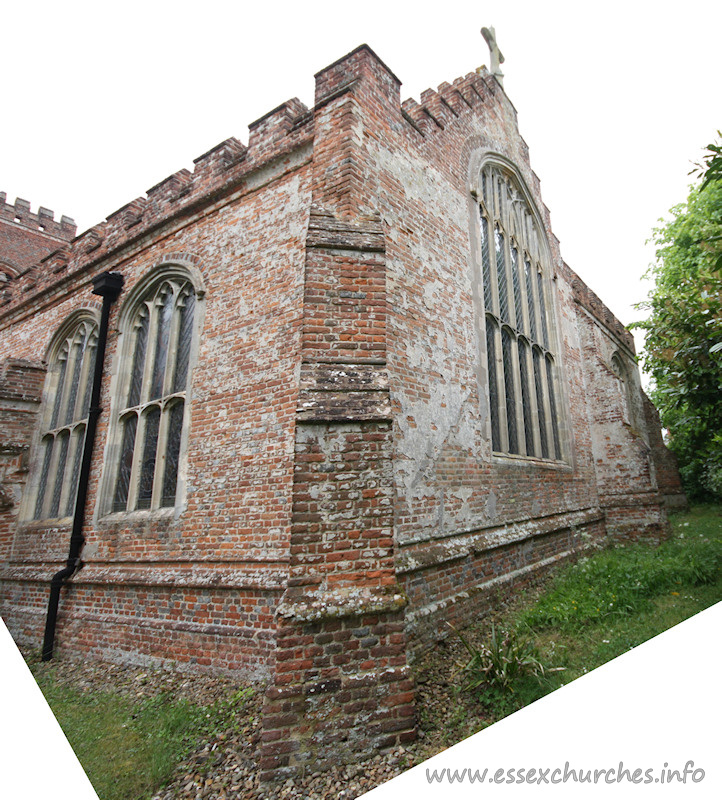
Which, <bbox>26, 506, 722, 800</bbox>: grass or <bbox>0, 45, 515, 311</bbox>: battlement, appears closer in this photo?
<bbox>26, 506, 722, 800</bbox>: grass

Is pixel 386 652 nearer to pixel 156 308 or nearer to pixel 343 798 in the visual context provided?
pixel 343 798

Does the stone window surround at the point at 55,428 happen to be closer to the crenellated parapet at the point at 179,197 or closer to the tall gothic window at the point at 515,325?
the crenellated parapet at the point at 179,197

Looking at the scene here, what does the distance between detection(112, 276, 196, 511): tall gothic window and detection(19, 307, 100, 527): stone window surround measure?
1.38 meters

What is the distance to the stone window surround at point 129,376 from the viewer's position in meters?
6.22

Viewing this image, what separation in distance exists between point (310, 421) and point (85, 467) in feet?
17.5

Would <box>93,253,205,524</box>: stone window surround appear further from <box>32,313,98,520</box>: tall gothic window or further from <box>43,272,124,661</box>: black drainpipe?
<box>32,313,98,520</box>: tall gothic window

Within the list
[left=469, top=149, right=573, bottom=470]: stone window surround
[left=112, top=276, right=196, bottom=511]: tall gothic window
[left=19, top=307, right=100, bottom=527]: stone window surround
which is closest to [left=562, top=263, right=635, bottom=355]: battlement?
[left=469, top=149, right=573, bottom=470]: stone window surround

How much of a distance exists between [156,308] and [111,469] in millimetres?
2627

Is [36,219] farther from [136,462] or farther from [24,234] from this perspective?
[136,462]

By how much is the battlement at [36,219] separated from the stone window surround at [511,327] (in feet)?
46.7

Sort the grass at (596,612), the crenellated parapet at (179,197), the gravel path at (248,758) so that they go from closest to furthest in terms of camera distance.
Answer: the gravel path at (248,758)
the grass at (596,612)
the crenellated parapet at (179,197)

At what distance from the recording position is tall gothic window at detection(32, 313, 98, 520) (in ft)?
27.2

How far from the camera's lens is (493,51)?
34.0ft

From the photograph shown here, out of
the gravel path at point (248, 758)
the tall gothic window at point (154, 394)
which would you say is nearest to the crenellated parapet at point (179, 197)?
the tall gothic window at point (154, 394)
